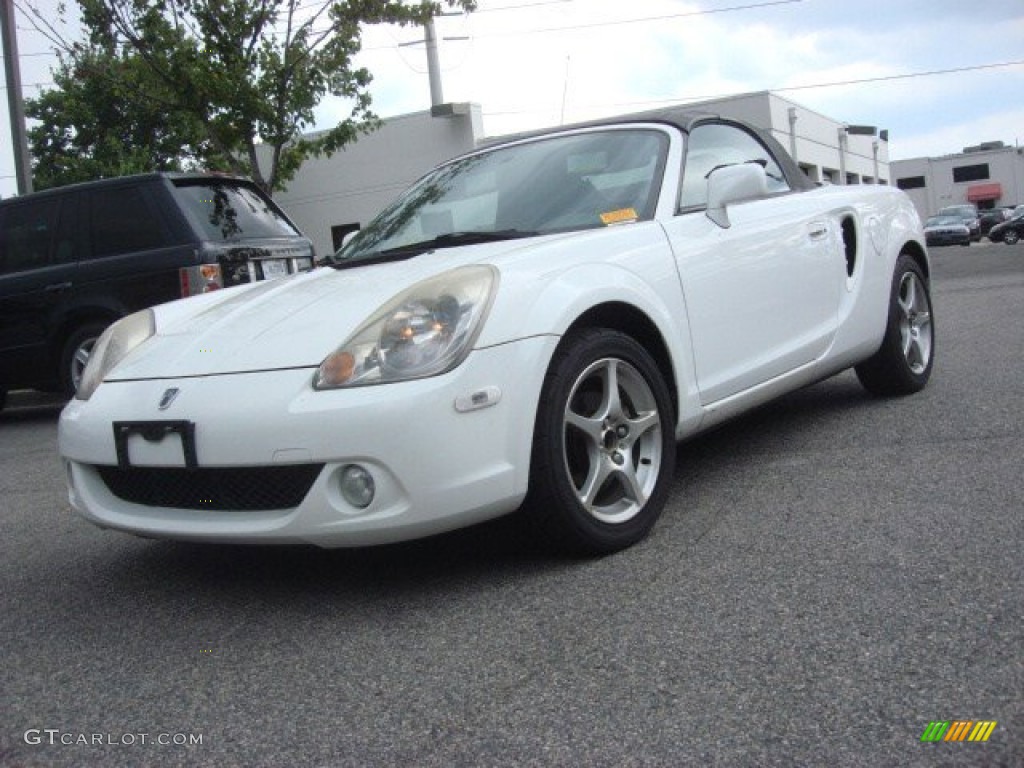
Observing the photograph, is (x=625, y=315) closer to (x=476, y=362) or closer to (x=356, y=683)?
(x=476, y=362)

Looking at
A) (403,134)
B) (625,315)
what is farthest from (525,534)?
(403,134)

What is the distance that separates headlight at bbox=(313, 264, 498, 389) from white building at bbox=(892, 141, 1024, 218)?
2795 inches

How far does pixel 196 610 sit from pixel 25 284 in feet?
18.9

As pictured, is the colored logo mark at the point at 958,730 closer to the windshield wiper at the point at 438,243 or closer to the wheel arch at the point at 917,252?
the windshield wiper at the point at 438,243

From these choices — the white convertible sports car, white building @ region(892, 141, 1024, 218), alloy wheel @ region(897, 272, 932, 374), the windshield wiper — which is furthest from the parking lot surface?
white building @ region(892, 141, 1024, 218)

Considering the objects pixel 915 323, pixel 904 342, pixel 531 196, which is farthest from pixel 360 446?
pixel 915 323

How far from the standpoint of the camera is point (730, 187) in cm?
369

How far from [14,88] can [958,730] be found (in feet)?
41.6

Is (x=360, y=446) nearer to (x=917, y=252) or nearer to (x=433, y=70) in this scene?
(x=917, y=252)

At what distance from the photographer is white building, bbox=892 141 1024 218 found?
2675 inches

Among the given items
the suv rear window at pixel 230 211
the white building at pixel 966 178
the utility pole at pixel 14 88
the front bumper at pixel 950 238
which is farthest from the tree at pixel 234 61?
the white building at pixel 966 178

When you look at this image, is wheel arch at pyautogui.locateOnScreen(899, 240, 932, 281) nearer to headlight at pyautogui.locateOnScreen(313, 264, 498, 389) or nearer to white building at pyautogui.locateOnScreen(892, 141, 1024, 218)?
headlight at pyautogui.locateOnScreen(313, 264, 498, 389)

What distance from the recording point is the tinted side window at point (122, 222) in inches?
292

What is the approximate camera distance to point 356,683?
7.67 feet
